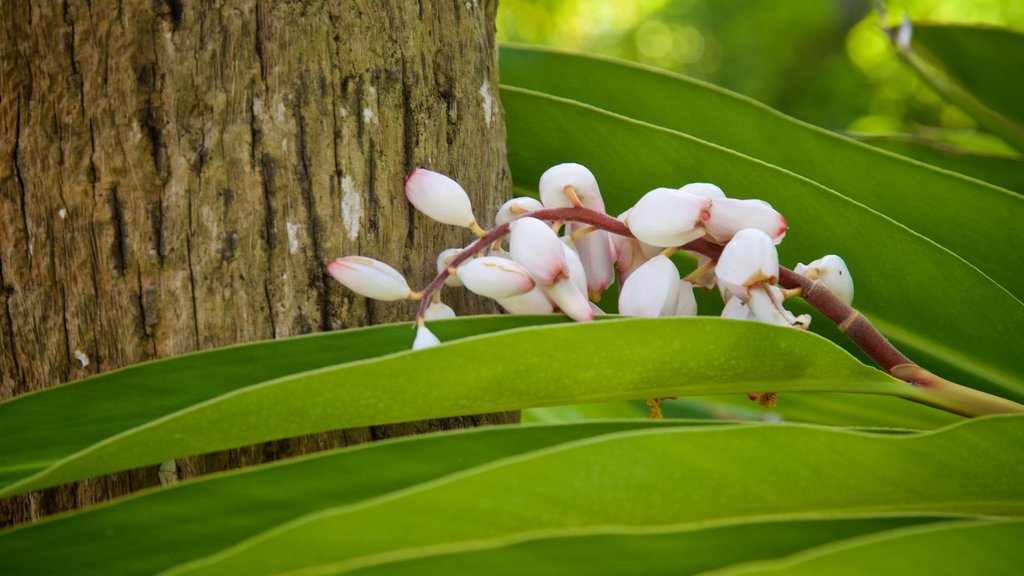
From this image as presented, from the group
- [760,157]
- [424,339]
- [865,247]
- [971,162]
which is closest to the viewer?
[424,339]

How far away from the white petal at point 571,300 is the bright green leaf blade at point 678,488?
0.12 meters

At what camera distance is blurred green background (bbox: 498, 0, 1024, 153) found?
438 centimetres

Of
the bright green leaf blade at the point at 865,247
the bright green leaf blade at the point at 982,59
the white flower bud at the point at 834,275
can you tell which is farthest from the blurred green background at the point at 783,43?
the white flower bud at the point at 834,275

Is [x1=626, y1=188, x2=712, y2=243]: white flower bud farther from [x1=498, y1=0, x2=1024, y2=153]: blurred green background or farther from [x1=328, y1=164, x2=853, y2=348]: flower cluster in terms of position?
[x1=498, y1=0, x2=1024, y2=153]: blurred green background

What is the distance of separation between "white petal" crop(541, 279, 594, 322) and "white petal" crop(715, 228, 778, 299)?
71 millimetres

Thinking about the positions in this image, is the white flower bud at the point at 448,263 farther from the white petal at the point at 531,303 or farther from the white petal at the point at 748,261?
the white petal at the point at 748,261

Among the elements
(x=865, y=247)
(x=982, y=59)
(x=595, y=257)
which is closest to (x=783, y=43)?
(x=982, y=59)

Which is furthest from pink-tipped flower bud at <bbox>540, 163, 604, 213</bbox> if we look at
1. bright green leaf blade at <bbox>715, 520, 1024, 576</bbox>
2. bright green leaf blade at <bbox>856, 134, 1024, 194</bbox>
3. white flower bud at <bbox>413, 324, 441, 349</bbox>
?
bright green leaf blade at <bbox>856, 134, 1024, 194</bbox>

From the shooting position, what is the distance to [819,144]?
66cm

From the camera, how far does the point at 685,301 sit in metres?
0.49

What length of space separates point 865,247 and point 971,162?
40 cm

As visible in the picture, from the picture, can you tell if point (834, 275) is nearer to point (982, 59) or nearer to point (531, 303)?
point (531, 303)

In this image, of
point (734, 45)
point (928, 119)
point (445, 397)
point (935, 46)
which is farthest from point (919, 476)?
point (734, 45)

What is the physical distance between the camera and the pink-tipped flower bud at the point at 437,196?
47 centimetres
